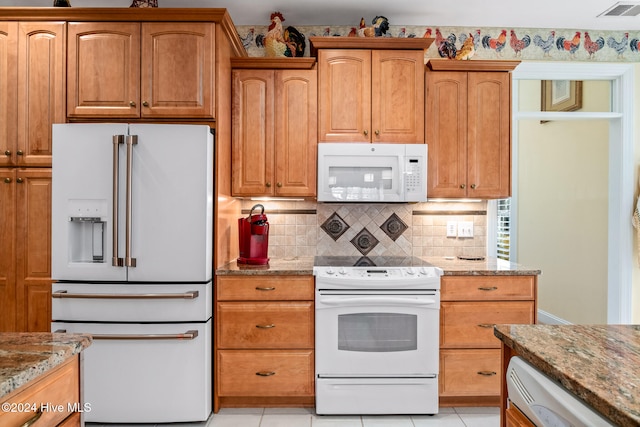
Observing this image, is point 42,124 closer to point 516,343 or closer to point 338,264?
point 338,264

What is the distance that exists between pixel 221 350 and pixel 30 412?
163 centimetres

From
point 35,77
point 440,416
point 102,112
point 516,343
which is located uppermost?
point 35,77

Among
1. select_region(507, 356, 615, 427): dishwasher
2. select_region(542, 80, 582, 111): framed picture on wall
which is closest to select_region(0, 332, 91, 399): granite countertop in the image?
select_region(507, 356, 615, 427): dishwasher

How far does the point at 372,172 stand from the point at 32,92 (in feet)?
7.22

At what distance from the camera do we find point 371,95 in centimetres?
289

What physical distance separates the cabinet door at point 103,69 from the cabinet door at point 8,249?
0.58 m

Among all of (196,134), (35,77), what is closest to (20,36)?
(35,77)

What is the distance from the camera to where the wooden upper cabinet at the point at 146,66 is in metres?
2.50

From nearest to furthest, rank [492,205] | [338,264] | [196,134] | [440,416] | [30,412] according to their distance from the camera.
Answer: [30,412] < [196,134] < [440,416] < [338,264] < [492,205]

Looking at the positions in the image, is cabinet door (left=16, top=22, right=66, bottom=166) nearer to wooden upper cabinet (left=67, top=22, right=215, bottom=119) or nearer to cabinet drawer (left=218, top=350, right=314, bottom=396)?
wooden upper cabinet (left=67, top=22, right=215, bottom=119)

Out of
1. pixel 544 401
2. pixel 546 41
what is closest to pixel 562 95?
pixel 546 41

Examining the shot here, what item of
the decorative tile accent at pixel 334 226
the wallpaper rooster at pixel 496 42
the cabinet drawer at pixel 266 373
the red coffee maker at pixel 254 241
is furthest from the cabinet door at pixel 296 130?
the wallpaper rooster at pixel 496 42

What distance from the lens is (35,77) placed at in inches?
99.5

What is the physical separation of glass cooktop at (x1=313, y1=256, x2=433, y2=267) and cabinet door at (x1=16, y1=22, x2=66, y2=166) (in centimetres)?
186
